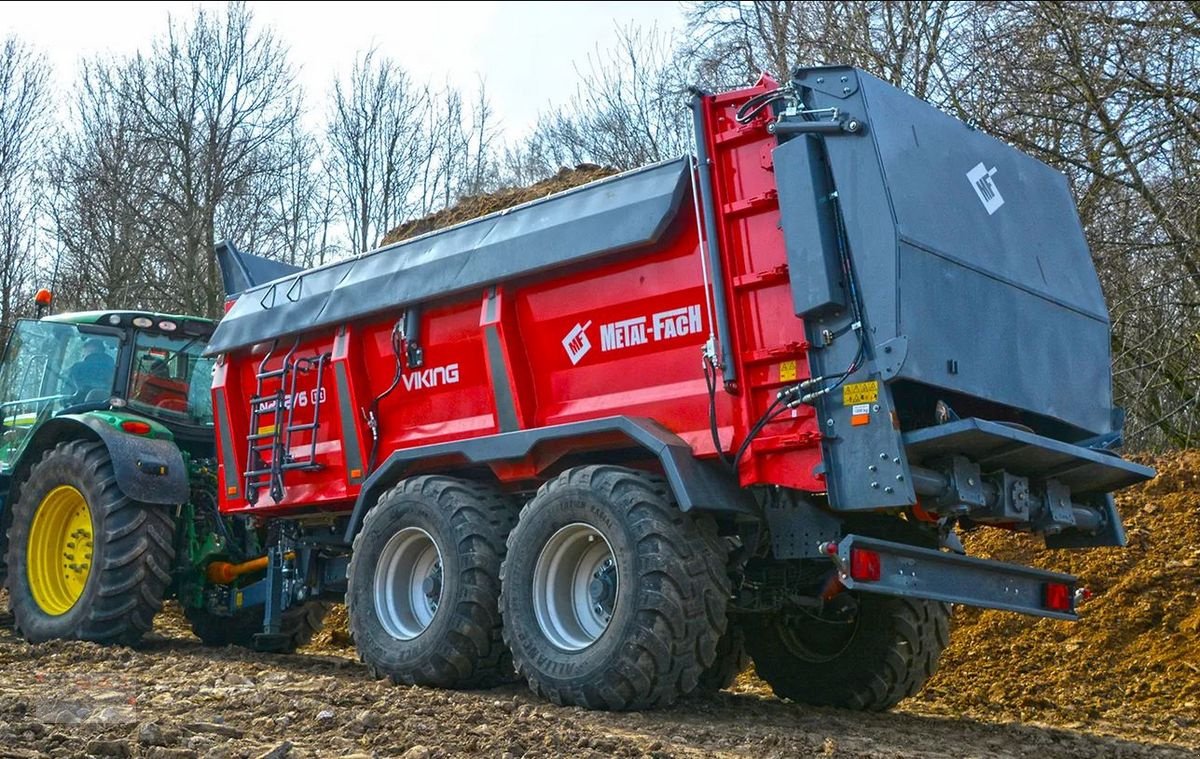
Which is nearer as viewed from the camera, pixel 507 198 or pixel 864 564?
pixel 864 564

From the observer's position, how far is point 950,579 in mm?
5801

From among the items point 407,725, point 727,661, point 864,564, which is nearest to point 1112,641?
point 727,661

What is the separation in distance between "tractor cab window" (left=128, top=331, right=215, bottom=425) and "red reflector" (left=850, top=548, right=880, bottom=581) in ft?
19.1

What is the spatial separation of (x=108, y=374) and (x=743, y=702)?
5.43m

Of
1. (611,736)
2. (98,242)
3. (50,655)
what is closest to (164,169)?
(98,242)

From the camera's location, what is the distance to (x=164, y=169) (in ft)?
76.0

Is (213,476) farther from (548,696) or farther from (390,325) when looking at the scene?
(548,696)

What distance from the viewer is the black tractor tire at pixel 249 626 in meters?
9.16

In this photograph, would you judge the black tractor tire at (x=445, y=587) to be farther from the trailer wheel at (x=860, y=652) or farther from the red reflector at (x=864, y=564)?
the red reflector at (x=864, y=564)

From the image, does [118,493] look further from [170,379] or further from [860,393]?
[860,393]

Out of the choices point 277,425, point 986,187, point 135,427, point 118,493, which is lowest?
point 118,493

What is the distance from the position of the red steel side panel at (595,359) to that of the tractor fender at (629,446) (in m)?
0.12

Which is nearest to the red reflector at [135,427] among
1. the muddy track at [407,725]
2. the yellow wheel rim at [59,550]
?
the yellow wheel rim at [59,550]

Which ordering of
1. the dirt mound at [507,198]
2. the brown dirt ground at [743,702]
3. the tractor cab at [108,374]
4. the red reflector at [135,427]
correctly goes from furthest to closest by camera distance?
1. the dirt mound at [507,198]
2. the tractor cab at [108,374]
3. the red reflector at [135,427]
4. the brown dirt ground at [743,702]
